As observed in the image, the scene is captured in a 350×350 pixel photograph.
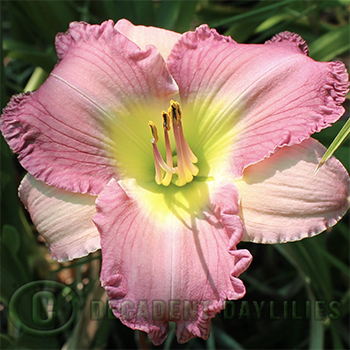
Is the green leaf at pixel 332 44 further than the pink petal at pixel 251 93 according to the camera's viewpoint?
Yes

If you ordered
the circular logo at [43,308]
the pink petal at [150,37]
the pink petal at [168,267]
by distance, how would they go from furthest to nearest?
1. the circular logo at [43,308]
2. the pink petal at [150,37]
3. the pink petal at [168,267]

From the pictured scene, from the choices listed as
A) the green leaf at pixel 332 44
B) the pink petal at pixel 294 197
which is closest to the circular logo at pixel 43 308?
the pink petal at pixel 294 197

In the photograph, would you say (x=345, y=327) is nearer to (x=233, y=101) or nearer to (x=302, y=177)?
(x=302, y=177)

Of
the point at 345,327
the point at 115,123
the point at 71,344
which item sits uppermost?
the point at 115,123

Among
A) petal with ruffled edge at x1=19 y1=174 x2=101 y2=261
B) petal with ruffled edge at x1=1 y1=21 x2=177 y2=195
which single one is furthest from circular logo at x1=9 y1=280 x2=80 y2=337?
petal with ruffled edge at x1=1 y1=21 x2=177 y2=195

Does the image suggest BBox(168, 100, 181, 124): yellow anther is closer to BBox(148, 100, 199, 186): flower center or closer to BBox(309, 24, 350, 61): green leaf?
BBox(148, 100, 199, 186): flower center

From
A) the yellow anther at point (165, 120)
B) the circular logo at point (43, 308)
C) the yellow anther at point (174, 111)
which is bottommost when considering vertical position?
the circular logo at point (43, 308)

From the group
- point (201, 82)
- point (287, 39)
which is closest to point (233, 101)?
point (201, 82)

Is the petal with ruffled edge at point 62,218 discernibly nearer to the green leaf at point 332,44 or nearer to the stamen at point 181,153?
the stamen at point 181,153
